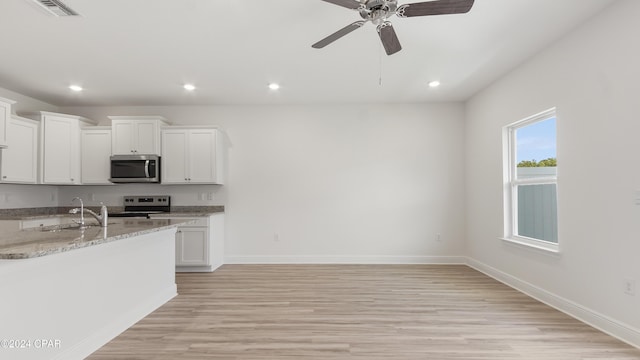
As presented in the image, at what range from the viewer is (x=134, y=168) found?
4.80 m

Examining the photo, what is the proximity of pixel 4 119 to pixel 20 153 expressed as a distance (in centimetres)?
56

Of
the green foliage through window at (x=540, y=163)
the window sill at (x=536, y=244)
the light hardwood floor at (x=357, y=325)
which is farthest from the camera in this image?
the green foliage through window at (x=540, y=163)

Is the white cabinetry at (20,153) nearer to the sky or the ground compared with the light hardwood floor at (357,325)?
nearer to the sky

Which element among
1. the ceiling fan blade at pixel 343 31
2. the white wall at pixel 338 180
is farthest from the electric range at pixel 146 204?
the ceiling fan blade at pixel 343 31

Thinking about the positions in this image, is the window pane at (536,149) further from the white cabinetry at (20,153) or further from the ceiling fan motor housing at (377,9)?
the white cabinetry at (20,153)

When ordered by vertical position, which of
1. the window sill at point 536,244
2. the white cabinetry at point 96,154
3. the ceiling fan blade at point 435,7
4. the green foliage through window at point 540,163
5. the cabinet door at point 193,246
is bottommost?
the cabinet door at point 193,246

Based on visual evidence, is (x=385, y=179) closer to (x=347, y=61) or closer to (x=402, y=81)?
(x=402, y=81)

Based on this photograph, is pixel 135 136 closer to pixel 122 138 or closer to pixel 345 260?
pixel 122 138

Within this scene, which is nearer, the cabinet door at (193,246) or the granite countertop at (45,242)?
the granite countertop at (45,242)

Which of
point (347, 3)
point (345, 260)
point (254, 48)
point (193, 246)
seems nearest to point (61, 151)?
point (193, 246)

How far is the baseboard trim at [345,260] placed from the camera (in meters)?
5.16

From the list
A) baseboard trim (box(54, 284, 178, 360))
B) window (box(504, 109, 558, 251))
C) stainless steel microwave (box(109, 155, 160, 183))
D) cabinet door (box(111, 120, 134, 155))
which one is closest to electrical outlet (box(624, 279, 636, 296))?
window (box(504, 109, 558, 251))

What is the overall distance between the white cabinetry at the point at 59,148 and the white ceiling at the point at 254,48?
386 mm

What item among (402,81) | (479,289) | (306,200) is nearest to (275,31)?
(402,81)
